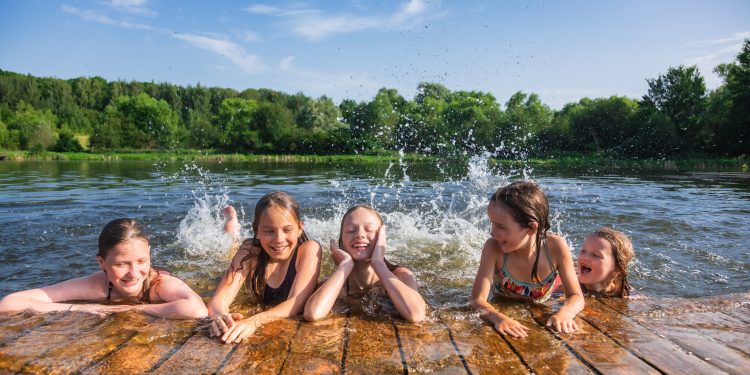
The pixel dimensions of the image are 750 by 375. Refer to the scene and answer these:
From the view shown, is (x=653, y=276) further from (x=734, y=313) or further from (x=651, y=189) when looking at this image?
(x=651, y=189)

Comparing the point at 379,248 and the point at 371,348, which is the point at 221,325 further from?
the point at 379,248

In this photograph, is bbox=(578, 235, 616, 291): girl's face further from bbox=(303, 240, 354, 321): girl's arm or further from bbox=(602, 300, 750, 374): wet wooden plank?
bbox=(303, 240, 354, 321): girl's arm

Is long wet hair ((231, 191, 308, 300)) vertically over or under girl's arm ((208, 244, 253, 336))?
over

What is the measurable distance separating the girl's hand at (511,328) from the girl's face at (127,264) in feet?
9.22

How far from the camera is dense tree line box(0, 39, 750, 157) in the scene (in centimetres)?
4381

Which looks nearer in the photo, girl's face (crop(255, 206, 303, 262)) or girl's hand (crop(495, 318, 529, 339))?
girl's hand (crop(495, 318, 529, 339))

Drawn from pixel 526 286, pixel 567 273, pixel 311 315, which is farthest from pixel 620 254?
pixel 311 315

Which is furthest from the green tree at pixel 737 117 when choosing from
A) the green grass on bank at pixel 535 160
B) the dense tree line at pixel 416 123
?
the green grass on bank at pixel 535 160

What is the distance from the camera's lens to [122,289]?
413 centimetres

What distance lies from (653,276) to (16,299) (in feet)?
21.5

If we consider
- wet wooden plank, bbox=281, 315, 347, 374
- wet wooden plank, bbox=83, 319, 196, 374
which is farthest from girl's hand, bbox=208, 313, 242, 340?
wet wooden plank, bbox=281, 315, 347, 374

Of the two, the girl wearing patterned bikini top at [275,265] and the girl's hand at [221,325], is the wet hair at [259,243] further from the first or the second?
the girl's hand at [221,325]

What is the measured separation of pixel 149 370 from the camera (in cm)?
270

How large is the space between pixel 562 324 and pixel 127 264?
3.32 metres
